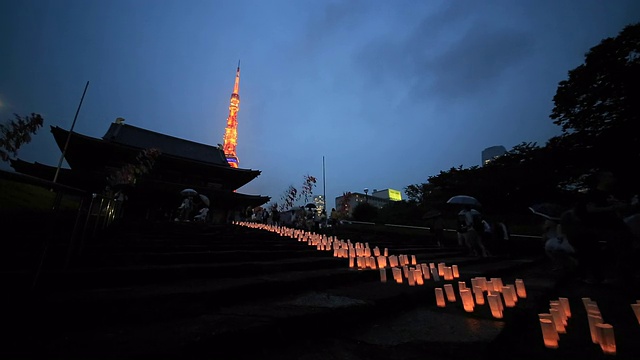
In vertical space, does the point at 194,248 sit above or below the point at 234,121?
below

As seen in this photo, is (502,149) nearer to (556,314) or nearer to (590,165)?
(590,165)

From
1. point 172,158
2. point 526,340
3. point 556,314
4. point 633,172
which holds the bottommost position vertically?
point 526,340

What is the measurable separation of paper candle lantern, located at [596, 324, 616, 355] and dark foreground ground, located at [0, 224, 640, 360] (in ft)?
0.21

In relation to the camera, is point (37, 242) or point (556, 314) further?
point (37, 242)

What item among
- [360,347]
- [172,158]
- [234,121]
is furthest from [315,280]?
[234,121]

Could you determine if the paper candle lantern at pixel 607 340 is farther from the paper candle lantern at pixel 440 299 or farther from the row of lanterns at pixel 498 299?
the paper candle lantern at pixel 440 299

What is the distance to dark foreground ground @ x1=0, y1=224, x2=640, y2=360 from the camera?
1355 millimetres

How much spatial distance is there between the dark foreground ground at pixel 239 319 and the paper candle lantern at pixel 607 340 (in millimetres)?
64

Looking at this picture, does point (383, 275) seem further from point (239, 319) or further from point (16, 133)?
point (16, 133)

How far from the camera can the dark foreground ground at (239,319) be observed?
1.36 m

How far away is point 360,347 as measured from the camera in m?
1.65

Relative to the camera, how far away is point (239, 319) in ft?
5.32

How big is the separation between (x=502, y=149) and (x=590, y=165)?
155 feet

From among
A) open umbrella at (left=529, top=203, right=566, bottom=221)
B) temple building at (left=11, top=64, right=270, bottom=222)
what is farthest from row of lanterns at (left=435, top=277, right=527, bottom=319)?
temple building at (left=11, top=64, right=270, bottom=222)
